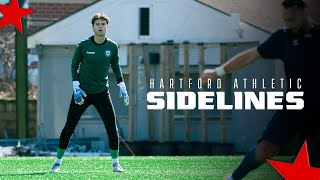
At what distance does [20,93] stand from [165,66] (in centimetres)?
350

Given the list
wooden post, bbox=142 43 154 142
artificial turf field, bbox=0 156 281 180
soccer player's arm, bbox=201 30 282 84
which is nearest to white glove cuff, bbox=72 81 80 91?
artificial turf field, bbox=0 156 281 180

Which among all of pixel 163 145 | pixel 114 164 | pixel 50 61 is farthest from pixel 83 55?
pixel 50 61

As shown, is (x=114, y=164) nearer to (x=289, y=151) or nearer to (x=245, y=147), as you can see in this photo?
(x=289, y=151)

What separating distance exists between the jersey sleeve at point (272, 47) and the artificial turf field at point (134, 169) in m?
3.31

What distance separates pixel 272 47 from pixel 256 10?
1949cm

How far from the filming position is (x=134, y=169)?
14.2m

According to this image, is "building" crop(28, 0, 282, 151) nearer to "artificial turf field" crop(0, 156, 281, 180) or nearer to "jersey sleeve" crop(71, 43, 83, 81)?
"artificial turf field" crop(0, 156, 281, 180)

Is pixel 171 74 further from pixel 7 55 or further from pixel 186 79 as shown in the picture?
pixel 7 55

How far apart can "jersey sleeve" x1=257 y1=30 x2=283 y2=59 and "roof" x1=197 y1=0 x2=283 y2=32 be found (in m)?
17.1

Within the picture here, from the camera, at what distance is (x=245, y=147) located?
26.8 m

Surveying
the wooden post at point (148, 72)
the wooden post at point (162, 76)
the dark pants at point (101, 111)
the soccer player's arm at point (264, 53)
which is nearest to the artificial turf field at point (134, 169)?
the dark pants at point (101, 111)

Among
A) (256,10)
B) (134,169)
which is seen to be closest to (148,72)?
(256,10)

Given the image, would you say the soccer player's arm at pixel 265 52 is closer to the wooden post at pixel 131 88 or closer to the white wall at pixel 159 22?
the wooden post at pixel 131 88

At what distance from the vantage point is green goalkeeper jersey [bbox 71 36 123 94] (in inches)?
517
